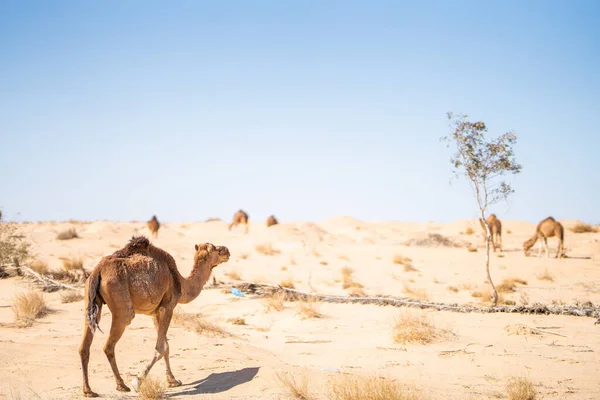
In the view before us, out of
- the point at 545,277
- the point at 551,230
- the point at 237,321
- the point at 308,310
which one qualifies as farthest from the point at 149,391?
the point at 551,230

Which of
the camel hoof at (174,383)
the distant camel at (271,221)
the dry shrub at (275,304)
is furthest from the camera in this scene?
the distant camel at (271,221)

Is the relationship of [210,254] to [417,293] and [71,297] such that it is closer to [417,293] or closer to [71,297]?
[71,297]

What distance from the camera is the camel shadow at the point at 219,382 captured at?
7541 millimetres

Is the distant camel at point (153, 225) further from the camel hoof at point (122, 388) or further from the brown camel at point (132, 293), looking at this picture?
the camel hoof at point (122, 388)

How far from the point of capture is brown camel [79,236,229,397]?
7.18 meters

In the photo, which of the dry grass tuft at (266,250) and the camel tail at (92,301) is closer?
the camel tail at (92,301)

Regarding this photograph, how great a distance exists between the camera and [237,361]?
9109 mm

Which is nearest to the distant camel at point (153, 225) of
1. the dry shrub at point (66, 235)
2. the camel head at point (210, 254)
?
the dry shrub at point (66, 235)

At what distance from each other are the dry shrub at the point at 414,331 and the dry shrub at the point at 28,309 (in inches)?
323

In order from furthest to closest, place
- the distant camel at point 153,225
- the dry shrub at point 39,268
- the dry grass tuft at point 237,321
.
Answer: the distant camel at point 153,225 → the dry shrub at point 39,268 → the dry grass tuft at point 237,321

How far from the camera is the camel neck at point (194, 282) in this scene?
8312 mm

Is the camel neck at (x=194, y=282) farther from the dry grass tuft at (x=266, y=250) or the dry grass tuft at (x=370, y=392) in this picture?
the dry grass tuft at (x=266, y=250)

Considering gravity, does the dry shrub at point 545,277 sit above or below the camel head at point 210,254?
below

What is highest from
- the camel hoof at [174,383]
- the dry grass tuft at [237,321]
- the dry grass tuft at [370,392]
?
the dry grass tuft at [370,392]
